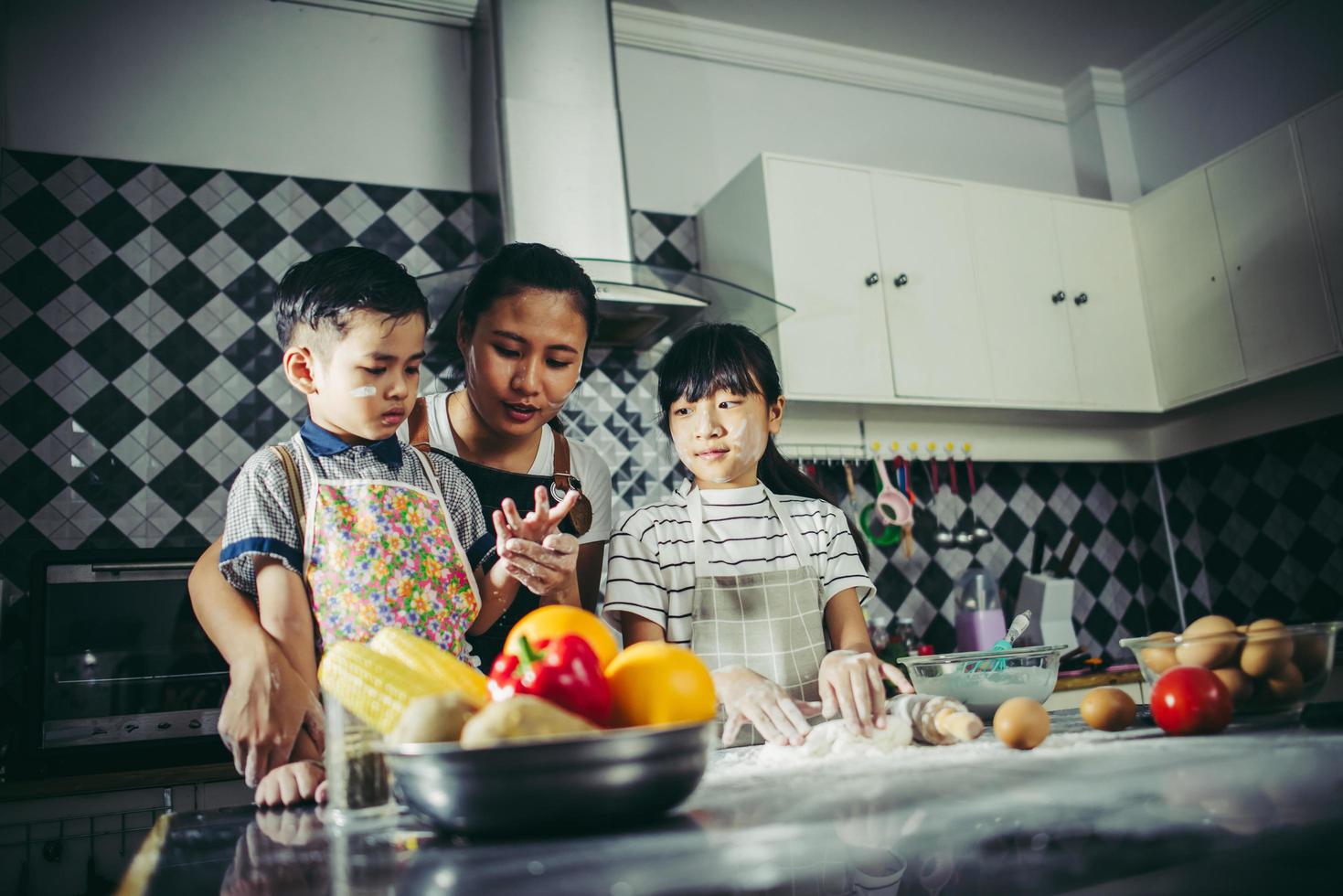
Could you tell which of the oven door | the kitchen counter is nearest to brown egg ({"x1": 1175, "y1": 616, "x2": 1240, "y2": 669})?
the kitchen counter

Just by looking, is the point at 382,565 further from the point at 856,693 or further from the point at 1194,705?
the point at 1194,705

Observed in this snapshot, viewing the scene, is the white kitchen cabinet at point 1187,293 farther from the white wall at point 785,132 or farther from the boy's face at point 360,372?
the boy's face at point 360,372

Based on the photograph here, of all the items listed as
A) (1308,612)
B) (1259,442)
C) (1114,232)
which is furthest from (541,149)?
(1308,612)

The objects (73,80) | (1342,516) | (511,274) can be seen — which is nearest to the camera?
(511,274)

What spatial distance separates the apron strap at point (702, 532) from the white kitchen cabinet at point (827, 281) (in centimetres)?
97

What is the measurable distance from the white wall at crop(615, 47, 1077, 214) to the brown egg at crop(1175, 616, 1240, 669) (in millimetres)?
2210

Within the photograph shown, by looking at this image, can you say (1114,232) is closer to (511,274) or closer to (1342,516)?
(1342,516)

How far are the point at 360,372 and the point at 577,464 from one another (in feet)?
1.93

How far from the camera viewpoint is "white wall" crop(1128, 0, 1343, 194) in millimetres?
2852

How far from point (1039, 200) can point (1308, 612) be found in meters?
1.48

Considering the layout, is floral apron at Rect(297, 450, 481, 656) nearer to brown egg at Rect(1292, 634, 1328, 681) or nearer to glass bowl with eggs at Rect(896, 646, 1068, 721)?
glass bowl with eggs at Rect(896, 646, 1068, 721)

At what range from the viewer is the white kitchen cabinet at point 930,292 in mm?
2672

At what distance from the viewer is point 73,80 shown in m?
2.31

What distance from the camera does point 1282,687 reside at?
0.87 meters
